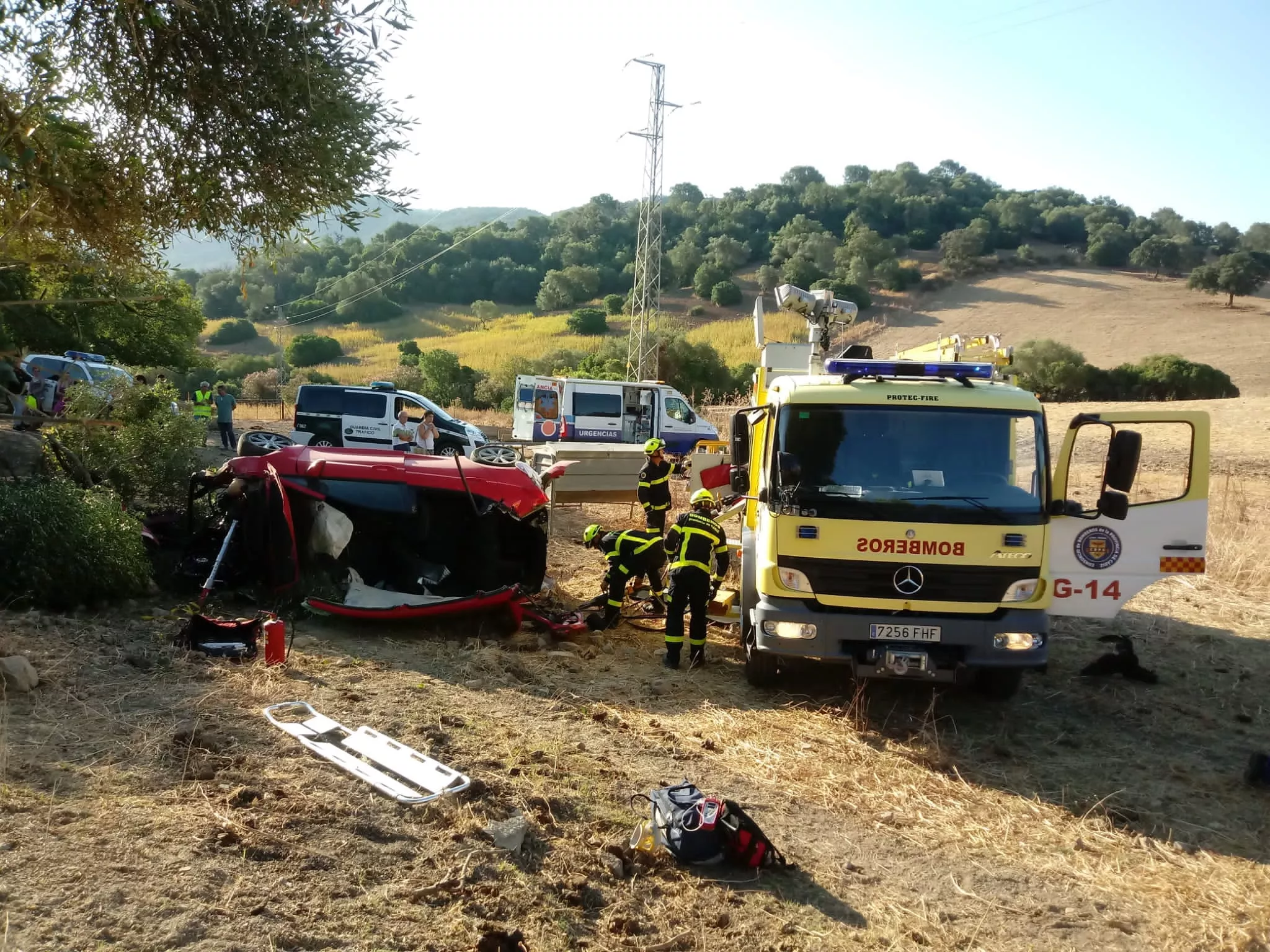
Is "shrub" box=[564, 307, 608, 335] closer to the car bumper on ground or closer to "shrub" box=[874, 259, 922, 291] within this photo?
"shrub" box=[874, 259, 922, 291]

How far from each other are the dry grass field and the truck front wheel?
0.34 ft

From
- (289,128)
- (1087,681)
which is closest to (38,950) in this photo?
(289,128)

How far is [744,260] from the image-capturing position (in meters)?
76.9

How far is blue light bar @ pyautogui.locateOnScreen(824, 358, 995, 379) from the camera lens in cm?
670

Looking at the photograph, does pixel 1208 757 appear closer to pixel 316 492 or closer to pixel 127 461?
pixel 316 492

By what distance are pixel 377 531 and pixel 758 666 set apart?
3844mm

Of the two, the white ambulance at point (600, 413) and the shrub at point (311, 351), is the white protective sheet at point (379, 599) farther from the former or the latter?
the shrub at point (311, 351)

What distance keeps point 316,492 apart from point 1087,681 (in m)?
6.46

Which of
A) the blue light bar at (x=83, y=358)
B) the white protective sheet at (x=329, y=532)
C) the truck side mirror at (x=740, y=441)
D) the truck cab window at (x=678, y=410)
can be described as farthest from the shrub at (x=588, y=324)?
the truck side mirror at (x=740, y=441)

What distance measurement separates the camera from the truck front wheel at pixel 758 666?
700 centimetres

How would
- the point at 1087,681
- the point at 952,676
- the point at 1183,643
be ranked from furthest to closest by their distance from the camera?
the point at 1183,643 < the point at 1087,681 < the point at 952,676

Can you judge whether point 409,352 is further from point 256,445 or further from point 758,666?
point 758,666

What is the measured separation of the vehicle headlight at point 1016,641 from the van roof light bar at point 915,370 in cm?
172

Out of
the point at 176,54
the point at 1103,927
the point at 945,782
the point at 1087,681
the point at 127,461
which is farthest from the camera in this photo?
the point at 127,461
